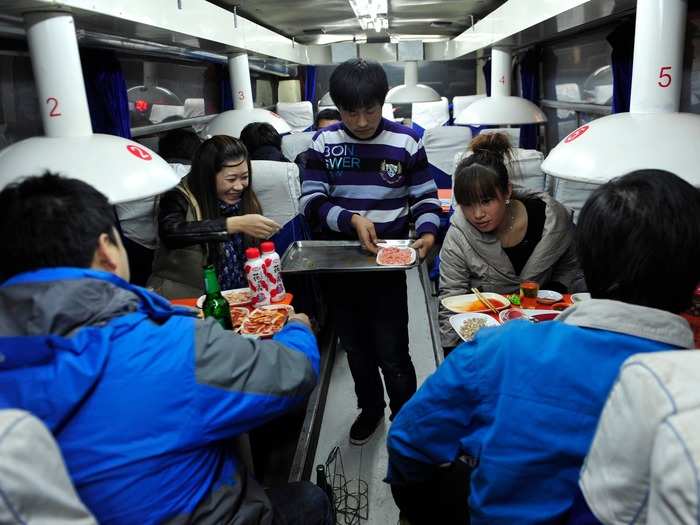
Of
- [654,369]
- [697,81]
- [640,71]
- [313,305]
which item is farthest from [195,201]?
[697,81]

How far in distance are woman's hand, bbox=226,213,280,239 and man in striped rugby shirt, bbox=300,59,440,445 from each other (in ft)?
0.69

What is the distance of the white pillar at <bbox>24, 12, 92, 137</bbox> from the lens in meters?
1.64

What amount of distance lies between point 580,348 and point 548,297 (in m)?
1.33

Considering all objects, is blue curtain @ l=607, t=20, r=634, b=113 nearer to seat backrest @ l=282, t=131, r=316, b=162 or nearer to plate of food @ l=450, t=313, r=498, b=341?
plate of food @ l=450, t=313, r=498, b=341

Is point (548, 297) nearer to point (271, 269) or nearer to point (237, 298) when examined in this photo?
point (271, 269)

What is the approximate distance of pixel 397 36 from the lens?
7.99m

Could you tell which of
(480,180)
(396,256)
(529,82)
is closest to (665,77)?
(480,180)

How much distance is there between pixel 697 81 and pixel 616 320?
116 inches

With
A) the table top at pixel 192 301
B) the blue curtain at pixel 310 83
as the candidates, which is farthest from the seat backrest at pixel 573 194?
the blue curtain at pixel 310 83

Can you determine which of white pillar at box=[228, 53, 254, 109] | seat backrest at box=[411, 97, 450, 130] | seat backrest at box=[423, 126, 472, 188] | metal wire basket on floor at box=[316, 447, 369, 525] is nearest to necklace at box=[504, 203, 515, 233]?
metal wire basket on floor at box=[316, 447, 369, 525]

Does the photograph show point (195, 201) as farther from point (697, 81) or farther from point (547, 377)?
point (697, 81)

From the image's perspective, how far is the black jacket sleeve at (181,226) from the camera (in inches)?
96.8

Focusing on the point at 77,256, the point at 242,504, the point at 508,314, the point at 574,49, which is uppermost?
the point at 574,49

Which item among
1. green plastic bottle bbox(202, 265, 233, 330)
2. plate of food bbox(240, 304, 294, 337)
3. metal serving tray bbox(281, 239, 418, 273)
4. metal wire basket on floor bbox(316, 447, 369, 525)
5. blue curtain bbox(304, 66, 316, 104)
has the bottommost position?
metal wire basket on floor bbox(316, 447, 369, 525)
